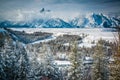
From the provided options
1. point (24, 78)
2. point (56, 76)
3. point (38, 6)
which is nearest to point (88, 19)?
point (38, 6)

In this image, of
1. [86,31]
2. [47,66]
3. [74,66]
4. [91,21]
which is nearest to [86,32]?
[86,31]

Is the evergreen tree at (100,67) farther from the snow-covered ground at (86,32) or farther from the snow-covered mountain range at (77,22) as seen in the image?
the snow-covered mountain range at (77,22)

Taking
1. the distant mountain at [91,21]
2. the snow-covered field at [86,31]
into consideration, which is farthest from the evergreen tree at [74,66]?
the distant mountain at [91,21]

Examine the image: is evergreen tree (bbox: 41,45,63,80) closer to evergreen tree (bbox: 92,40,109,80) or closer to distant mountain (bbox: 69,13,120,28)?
evergreen tree (bbox: 92,40,109,80)

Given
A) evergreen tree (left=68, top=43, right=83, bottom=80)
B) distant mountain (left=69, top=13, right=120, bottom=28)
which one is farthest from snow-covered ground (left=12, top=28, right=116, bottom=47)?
evergreen tree (left=68, top=43, right=83, bottom=80)

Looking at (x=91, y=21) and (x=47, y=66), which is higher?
(x=91, y=21)

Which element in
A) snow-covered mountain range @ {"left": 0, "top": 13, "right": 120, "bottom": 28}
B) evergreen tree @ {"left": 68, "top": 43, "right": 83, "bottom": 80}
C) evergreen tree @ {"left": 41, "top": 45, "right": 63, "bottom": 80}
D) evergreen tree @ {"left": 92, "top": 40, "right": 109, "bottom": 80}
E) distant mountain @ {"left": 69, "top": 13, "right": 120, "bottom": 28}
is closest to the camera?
evergreen tree @ {"left": 68, "top": 43, "right": 83, "bottom": 80}

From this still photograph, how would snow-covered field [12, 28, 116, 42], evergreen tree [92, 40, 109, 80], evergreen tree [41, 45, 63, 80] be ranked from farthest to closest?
snow-covered field [12, 28, 116, 42] → evergreen tree [41, 45, 63, 80] → evergreen tree [92, 40, 109, 80]

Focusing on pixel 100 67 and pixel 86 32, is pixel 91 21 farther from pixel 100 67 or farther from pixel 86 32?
pixel 100 67

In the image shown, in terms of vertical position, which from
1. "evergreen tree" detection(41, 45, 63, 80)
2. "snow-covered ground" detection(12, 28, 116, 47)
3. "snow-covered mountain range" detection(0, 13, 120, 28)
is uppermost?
"snow-covered mountain range" detection(0, 13, 120, 28)

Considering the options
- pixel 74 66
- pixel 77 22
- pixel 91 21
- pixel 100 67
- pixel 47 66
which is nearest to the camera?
pixel 74 66

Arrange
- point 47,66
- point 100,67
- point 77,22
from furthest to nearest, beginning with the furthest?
point 77,22, point 47,66, point 100,67

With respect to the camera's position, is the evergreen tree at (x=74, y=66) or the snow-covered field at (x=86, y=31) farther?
the snow-covered field at (x=86, y=31)

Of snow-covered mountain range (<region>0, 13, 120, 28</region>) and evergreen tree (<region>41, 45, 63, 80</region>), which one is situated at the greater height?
snow-covered mountain range (<region>0, 13, 120, 28</region>)
